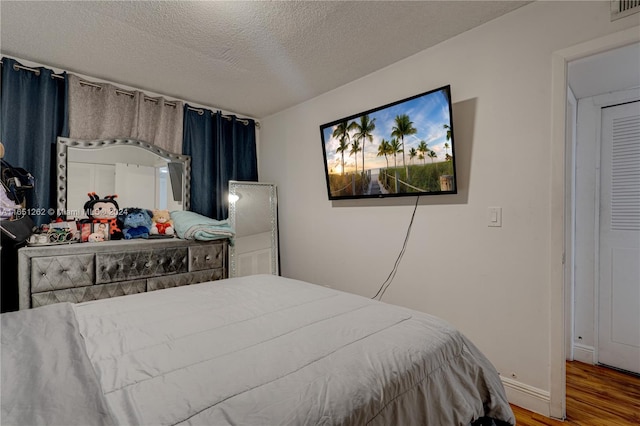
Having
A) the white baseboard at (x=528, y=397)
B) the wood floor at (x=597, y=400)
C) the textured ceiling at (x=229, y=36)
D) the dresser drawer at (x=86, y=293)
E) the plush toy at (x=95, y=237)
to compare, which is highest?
the textured ceiling at (x=229, y=36)

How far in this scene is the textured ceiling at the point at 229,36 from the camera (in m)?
1.83

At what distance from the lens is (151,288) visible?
260cm

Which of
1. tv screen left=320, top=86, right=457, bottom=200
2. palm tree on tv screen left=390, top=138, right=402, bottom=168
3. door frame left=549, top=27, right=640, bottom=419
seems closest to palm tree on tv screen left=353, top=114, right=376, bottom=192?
tv screen left=320, top=86, right=457, bottom=200

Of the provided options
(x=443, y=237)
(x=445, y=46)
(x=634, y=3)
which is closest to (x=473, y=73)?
(x=445, y=46)

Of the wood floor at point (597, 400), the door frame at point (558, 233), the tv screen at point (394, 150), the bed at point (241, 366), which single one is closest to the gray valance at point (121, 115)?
the tv screen at point (394, 150)

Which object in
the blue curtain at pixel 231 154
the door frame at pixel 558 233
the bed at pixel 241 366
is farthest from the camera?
the blue curtain at pixel 231 154

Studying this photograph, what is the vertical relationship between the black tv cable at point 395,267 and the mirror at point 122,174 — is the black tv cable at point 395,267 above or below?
below

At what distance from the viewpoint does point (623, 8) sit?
5.01 feet

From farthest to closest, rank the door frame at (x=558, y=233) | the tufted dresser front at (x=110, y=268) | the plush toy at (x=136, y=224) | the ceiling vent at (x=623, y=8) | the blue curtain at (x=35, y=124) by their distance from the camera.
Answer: the plush toy at (x=136, y=224), the blue curtain at (x=35, y=124), the tufted dresser front at (x=110, y=268), the door frame at (x=558, y=233), the ceiling vent at (x=623, y=8)

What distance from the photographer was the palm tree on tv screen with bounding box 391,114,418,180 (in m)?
2.30

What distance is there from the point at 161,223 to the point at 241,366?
247 cm

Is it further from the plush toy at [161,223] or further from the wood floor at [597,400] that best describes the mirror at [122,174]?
the wood floor at [597,400]

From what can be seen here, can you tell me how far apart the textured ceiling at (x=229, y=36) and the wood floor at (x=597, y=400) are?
97.3 inches

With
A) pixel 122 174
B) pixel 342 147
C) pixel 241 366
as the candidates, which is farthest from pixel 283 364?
pixel 122 174
